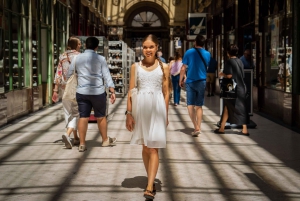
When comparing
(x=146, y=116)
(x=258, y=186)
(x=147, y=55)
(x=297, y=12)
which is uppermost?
(x=297, y=12)

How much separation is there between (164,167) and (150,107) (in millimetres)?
1562

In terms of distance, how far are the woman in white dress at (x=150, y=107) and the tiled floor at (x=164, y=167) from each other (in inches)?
17.6

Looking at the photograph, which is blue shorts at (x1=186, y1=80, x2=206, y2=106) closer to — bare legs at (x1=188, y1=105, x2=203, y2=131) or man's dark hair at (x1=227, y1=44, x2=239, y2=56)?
bare legs at (x1=188, y1=105, x2=203, y2=131)

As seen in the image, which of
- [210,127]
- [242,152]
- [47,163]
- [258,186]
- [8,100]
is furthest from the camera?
[8,100]

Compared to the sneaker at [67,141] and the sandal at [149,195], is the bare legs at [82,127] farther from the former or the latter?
the sandal at [149,195]

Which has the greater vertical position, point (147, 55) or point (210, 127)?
point (147, 55)

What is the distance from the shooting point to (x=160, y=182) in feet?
19.1

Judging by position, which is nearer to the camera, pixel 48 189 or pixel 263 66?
pixel 48 189

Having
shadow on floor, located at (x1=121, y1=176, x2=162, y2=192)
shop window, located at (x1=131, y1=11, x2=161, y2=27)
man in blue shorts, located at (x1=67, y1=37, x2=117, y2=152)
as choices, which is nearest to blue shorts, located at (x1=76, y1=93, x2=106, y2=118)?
man in blue shorts, located at (x1=67, y1=37, x2=117, y2=152)

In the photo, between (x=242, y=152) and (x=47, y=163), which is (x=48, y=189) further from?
(x=242, y=152)

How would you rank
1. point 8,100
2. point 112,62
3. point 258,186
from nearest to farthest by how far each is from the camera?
point 258,186, point 8,100, point 112,62

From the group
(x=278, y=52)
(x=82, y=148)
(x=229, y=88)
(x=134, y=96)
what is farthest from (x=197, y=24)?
(x=134, y=96)

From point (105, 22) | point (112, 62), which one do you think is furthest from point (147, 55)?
point (105, 22)

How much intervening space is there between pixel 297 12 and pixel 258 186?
6040mm
